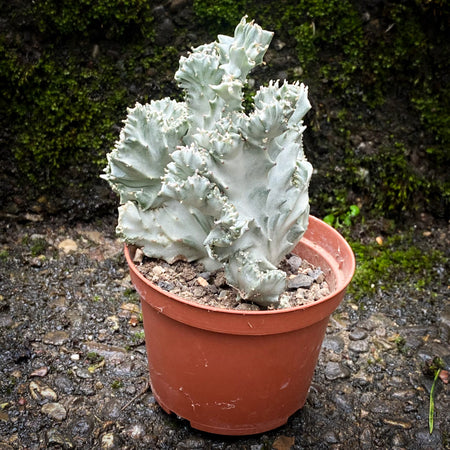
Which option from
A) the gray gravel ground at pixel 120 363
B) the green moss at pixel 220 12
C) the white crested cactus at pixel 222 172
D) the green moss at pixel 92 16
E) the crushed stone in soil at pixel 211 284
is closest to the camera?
the white crested cactus at pixel 222 172

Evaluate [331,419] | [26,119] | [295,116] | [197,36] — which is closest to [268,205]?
[295,116]

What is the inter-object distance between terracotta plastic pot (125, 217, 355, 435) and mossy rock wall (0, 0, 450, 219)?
1.03 meters

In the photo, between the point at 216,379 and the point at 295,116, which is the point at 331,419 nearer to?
the point at 216,379

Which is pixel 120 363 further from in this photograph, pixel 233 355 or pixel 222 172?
pixel 222 172

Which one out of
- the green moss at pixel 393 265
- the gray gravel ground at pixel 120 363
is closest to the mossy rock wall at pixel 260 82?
the green moss at pixel 393 265

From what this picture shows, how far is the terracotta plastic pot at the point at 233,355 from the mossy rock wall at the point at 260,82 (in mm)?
1033

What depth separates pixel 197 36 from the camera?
2.62 m

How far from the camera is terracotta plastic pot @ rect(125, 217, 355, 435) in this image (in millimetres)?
1578

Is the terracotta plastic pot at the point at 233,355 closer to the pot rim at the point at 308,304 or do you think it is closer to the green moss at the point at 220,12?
the pot rim at the point at 308,304

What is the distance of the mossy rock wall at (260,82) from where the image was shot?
2.53 m

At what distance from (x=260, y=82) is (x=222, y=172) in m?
1.27

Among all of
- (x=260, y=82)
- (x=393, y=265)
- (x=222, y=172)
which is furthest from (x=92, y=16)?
(x=393, y=265)

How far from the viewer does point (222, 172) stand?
1.57 meters

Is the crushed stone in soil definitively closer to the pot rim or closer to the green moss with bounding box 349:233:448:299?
the pot rim
